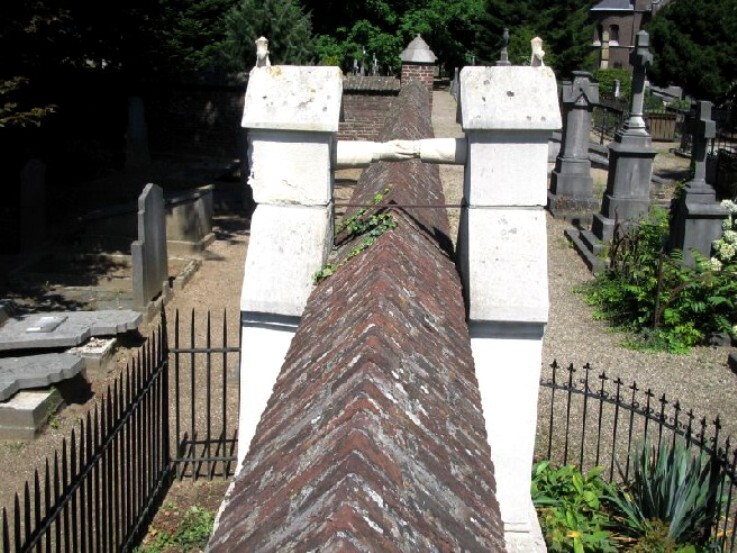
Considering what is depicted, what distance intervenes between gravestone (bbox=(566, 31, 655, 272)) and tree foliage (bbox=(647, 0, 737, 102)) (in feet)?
58.8

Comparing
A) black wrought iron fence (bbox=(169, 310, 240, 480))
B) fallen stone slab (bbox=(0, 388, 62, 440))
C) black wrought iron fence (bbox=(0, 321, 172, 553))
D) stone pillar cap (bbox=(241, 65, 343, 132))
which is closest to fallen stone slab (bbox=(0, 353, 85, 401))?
fallen stone slab (bbox=(0, 388, 62, 440))

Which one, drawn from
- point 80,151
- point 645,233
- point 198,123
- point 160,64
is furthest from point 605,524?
point 198,123

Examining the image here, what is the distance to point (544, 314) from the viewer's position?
4.16 meters

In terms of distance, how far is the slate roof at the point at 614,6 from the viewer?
53.0 metres

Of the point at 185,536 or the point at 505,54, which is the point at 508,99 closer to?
the point at 185,536

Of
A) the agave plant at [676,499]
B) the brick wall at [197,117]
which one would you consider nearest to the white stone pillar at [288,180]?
the agave plant at [676,499]

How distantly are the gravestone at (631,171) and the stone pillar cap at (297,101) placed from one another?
33.1 feet

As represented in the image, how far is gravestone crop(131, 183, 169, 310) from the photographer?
9.70 m

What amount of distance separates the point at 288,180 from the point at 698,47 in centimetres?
3082

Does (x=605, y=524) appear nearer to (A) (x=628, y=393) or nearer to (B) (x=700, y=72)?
(A) (x=628, y=393)

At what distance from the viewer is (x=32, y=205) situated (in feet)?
39.0

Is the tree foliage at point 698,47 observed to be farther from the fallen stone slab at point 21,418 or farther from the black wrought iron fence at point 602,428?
the fallen stone slab at point 21,418

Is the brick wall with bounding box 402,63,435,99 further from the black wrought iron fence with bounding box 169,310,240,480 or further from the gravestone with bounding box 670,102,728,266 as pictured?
the black wrought iron fence with bounding box 169,310,240,480

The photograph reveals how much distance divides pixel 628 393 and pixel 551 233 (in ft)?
23.0
